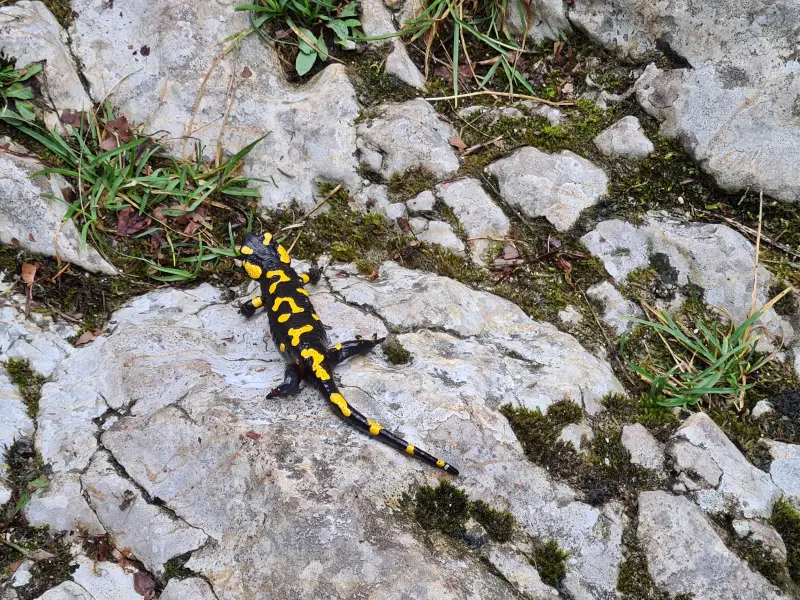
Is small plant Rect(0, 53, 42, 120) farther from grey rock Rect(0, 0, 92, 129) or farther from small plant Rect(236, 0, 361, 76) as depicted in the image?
small plant Rect(236, 0, 361, 76)

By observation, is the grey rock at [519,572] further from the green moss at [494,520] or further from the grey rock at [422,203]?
the grey rock at [422,203]

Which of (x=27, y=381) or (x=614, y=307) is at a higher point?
(x=614, y=307)

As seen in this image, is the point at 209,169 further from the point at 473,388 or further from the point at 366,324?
the point at 473,388

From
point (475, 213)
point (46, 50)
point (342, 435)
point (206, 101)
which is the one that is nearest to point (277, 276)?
point (342, 435)

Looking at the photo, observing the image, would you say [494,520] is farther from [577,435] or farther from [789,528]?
[789,528]

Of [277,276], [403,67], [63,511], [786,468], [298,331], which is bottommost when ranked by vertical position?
[63,511]

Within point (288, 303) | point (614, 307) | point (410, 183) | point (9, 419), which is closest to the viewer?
point (9, 419)
